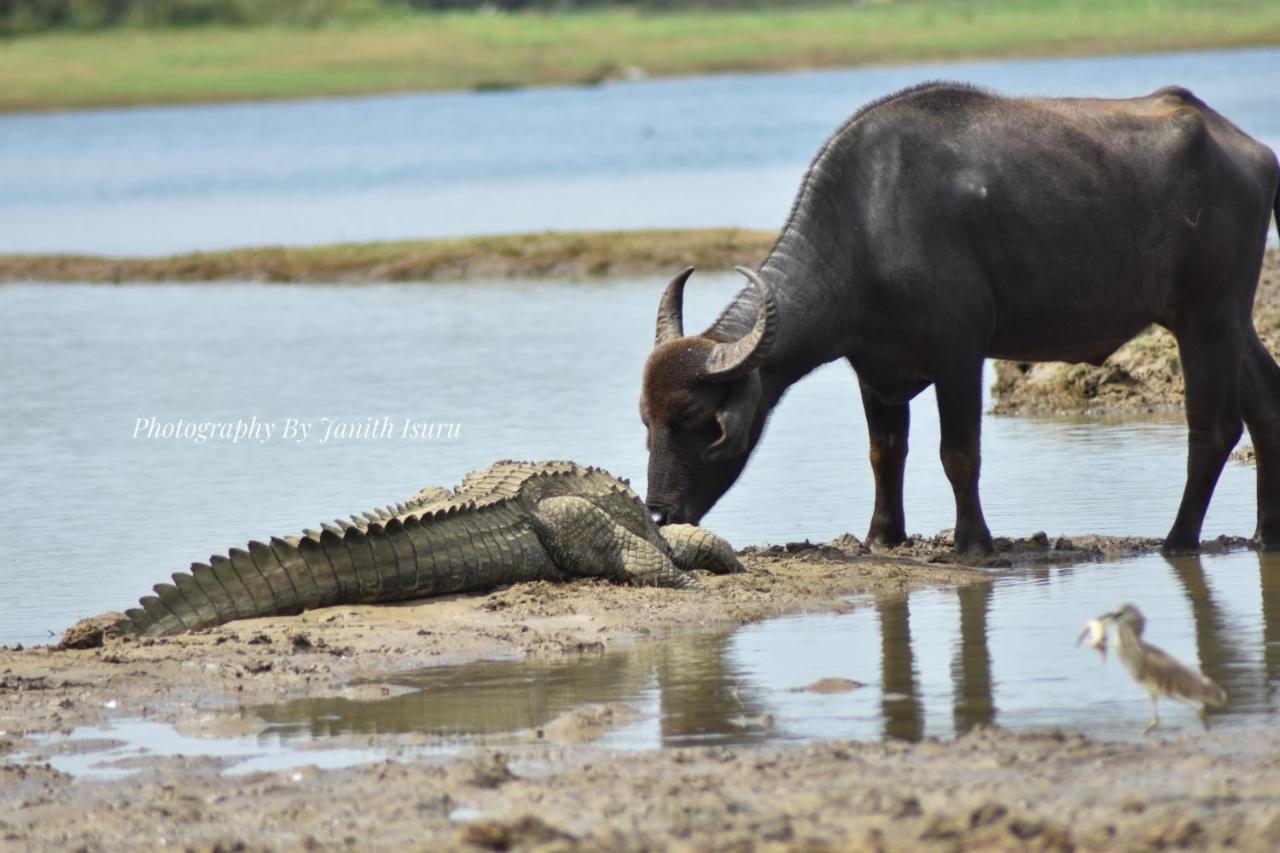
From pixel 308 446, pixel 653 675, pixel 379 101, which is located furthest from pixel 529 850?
pixel 379 101

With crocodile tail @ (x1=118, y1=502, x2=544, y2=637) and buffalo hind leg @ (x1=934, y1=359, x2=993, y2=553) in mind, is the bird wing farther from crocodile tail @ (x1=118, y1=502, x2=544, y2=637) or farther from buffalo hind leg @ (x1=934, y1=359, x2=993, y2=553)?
crocodile tail @ (x1=118, y1=502, x2=544, y2=637)

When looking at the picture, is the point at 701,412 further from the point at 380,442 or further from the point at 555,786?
the point at 380,442

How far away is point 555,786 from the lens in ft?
20.0

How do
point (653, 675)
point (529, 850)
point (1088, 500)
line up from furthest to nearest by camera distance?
point (1088, 500), point (653, 675), point (529, 850)

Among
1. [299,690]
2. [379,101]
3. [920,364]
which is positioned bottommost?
[299,690]

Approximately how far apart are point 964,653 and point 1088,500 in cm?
357

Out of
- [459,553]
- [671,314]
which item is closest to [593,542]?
[459,553]

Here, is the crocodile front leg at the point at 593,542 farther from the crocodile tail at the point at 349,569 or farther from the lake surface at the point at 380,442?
the lake surface at the point at 380,442

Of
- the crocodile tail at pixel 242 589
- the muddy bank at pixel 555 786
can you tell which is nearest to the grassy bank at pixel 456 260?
the crocodile tail at pixel 242 589

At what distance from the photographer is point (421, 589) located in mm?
8844

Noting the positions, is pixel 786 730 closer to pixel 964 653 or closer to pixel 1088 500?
pixel 964 653

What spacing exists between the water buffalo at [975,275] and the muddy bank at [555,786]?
1761 mm

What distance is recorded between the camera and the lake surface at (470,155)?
32.0 metres

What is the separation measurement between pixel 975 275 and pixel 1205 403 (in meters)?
1.32
